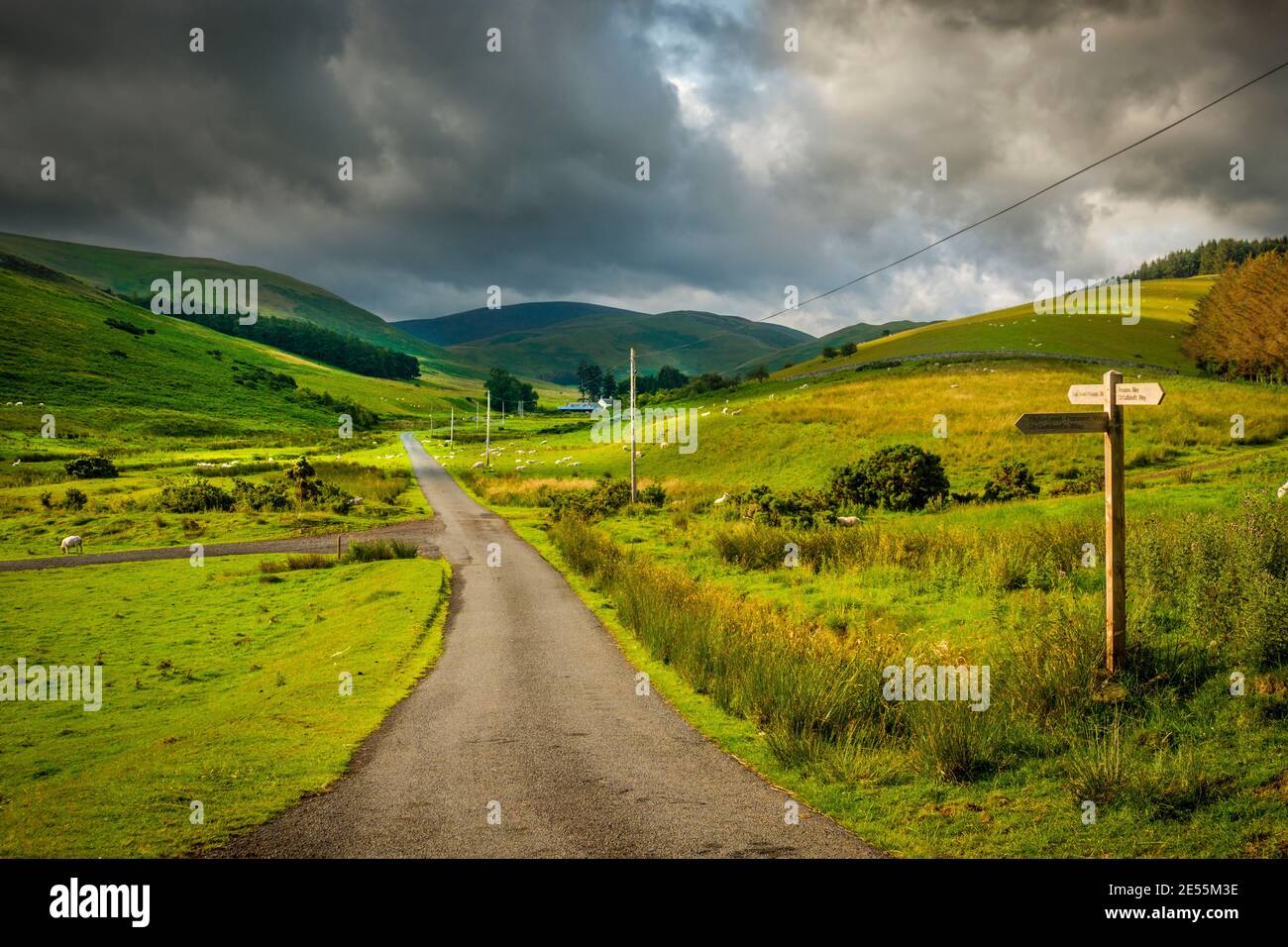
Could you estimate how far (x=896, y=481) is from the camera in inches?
1356

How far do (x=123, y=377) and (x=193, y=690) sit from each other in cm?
15111

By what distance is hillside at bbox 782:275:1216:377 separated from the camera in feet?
309

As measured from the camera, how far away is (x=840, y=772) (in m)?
9.41

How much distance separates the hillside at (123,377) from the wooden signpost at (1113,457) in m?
110

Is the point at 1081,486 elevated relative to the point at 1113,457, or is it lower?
lower

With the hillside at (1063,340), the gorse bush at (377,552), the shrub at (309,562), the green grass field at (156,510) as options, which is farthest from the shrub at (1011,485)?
the hillside at (1063,340)

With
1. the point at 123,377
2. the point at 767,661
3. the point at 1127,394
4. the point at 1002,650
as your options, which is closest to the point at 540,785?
the point at 767,661

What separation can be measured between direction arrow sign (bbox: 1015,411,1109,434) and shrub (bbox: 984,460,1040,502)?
2393 centimetres

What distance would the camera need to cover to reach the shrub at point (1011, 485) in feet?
108

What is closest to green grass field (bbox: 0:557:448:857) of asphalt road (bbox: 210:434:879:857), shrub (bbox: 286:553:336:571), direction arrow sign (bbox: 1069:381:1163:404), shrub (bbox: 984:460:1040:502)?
asphalt road (bbox: 210:434:879:857)

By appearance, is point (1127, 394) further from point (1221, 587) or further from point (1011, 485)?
point (1011, 485)

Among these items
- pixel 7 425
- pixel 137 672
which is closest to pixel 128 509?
pixel 137 672

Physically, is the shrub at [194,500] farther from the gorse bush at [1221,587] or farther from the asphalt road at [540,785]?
the gorse bush at [1221,587]

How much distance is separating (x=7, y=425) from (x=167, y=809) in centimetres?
10769
